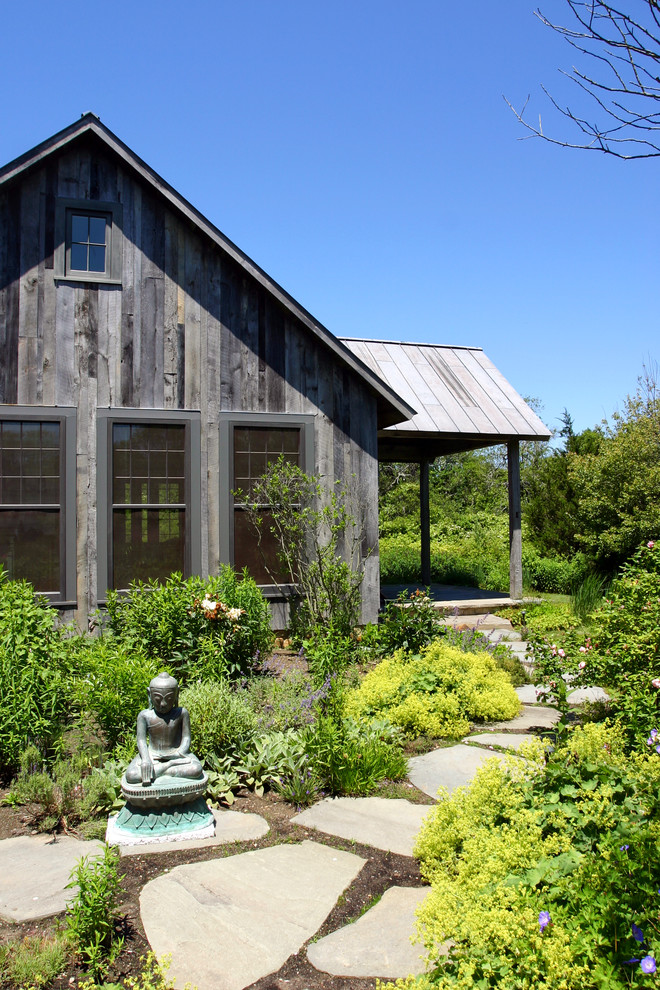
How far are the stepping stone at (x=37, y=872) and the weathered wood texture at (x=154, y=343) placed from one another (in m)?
3.60

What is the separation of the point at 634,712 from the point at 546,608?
5.65 m

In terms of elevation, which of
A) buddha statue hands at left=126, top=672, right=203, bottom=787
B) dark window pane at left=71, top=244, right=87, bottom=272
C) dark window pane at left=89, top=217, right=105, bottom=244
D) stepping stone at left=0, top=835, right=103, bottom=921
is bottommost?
stepping stone at left=0, top=835, right=103, bottom=921

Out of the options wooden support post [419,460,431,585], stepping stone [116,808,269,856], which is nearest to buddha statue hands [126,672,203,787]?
stepping stone [116,808,269,856]

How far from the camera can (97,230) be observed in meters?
7.27

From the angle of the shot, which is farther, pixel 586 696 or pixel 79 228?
pixel 79 228

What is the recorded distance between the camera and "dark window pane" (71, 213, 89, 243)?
7203 millimetres

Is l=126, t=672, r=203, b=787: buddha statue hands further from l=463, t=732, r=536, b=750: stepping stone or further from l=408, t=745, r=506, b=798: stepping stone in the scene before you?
l=463, t=732, r=536, b=750: stepping stone

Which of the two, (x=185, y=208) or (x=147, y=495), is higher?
(x=185, y=208)

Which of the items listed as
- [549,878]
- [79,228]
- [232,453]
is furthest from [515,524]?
[549,878]

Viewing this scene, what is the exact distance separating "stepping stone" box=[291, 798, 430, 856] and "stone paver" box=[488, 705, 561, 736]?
4.92 ft

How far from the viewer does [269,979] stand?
243cm

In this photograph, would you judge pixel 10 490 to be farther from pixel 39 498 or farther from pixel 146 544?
pixel 146 544

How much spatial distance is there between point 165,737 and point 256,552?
3.76 metres

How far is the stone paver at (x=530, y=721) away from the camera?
524 cm
